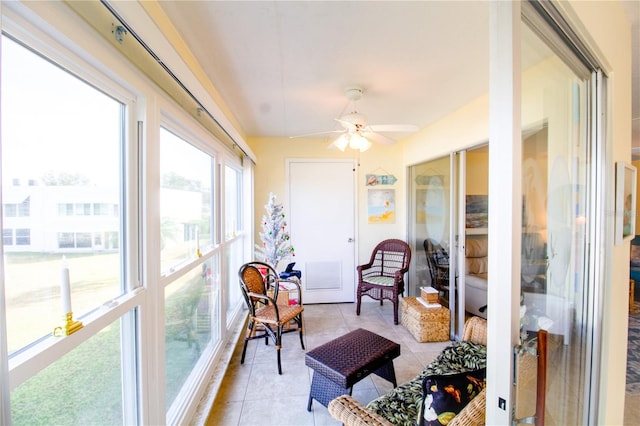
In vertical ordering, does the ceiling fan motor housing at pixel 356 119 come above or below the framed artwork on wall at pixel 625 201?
above

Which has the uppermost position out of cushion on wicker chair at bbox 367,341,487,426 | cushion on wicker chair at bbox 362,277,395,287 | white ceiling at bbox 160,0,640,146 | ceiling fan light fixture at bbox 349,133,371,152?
white ceiling at bbox 160,0,640,146

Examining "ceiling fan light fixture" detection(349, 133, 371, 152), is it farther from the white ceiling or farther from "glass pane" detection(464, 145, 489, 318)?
"glass pane" detection(464, 145, 489, 318)

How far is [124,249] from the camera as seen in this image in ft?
3.99

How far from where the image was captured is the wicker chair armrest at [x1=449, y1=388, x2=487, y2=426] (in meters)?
1.00

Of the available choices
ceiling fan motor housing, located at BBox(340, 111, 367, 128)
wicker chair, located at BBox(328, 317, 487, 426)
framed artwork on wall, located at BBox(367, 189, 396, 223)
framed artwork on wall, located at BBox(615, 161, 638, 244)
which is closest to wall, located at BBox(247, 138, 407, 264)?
framed artwork on wall, located at BBox(367, 189, 396, 223)

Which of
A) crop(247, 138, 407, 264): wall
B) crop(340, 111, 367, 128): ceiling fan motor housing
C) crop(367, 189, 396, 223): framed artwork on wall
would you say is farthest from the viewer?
crop(367, 189, 396, 223): framed artwork on wall

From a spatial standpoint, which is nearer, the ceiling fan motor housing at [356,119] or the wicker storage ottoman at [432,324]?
the ceiling fan motor housing at [356,119]

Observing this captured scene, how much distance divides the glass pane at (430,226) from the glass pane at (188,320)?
2654 mm

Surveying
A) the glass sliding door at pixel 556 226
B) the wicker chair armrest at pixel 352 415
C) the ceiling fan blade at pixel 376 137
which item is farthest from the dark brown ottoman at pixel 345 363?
the ceiling fan blade at pixel 376 137

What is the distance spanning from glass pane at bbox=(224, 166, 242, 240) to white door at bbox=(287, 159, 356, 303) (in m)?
0.74

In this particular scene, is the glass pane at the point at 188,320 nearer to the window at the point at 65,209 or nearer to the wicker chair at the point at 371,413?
the window at the point at 65,209

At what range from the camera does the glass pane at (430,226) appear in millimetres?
3207

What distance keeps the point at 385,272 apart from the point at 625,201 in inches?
115

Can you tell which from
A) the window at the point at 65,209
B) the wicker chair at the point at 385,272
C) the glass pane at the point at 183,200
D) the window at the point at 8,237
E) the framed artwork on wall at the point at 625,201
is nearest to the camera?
the window at the point at 8,237
